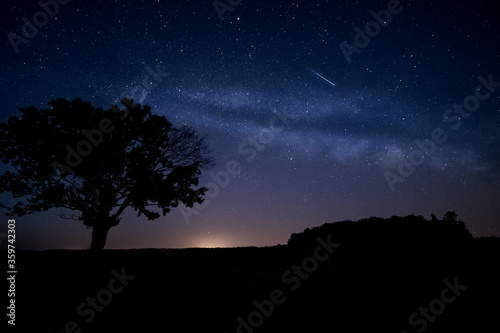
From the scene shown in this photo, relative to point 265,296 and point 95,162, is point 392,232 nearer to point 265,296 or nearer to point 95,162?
point 265,296

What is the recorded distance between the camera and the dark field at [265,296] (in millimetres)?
3762

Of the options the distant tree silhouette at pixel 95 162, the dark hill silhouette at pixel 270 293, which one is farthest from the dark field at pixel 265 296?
the distant tree silhouette at pixel 95 162

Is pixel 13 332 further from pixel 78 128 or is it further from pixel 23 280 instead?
pixel 78 128

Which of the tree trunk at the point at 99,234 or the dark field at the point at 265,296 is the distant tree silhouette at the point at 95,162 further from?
the dark field at the point at 265,296

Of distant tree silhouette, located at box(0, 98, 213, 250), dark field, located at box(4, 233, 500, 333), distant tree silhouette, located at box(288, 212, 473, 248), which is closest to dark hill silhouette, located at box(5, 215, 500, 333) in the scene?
dark field, located at box(4, 233, 500, 333)

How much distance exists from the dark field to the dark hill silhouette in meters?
0.02

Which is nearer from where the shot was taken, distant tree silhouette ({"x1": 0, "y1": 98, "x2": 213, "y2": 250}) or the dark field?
the dark field

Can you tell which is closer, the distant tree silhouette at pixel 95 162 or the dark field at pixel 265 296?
the dark field at pixel 265 296

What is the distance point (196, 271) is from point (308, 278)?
2.64 meters

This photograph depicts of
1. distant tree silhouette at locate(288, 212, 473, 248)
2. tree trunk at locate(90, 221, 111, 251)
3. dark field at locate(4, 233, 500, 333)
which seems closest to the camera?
dark field at locate(4, 233, 500, 333)

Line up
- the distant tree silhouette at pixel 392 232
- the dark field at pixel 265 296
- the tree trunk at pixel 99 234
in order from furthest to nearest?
the tree trunk at pixel 99 234 → the distant tree silhouette at pixel 392 232 → the dark field at pixel 265 296

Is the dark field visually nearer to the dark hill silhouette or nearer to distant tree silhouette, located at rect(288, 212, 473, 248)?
the dark hill silhouette

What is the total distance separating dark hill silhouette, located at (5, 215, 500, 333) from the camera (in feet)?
12.4

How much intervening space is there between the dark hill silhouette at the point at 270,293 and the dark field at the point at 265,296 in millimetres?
17
